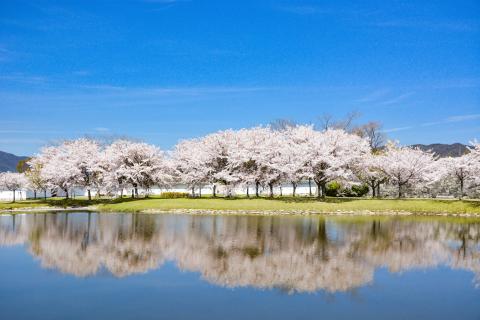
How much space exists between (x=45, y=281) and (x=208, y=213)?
104ft

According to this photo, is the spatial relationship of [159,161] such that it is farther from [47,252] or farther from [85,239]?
[47,252]

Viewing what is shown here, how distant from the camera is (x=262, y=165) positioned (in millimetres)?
64375

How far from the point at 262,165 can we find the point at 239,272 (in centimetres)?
4399

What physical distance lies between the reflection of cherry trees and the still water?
8 centimetres

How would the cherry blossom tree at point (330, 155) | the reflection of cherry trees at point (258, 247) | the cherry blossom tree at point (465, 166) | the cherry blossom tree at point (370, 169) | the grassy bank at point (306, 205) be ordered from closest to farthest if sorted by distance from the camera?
1. the reflection of cherry trees at point (258, 247)
2. the grassy bank at point (306, 205)
3. the cherry blossom tree at point (465, 166)
4. the cherry blossom tree at point (330, 155)
5. the cherry blossom tree at point (370, 169)

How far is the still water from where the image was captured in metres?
15.6

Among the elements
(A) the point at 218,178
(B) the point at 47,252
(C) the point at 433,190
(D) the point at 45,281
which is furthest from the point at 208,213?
(C) the point at 433,190

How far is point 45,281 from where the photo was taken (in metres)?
19.5

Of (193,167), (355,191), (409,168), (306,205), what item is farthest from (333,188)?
(193,167)

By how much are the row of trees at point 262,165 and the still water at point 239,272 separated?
25.9 meters

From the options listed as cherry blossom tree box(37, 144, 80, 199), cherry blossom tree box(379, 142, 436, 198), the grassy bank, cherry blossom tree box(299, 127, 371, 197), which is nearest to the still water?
the grassy bank

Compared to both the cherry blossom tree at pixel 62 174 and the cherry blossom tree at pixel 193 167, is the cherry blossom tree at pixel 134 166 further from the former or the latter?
the cherry blossom tree at pixel 62 174

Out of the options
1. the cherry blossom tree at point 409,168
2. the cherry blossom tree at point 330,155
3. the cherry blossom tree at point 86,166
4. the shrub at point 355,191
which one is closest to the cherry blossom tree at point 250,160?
the cherry blossom tree at point 330,155

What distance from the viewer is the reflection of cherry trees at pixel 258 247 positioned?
20859 millimetres
